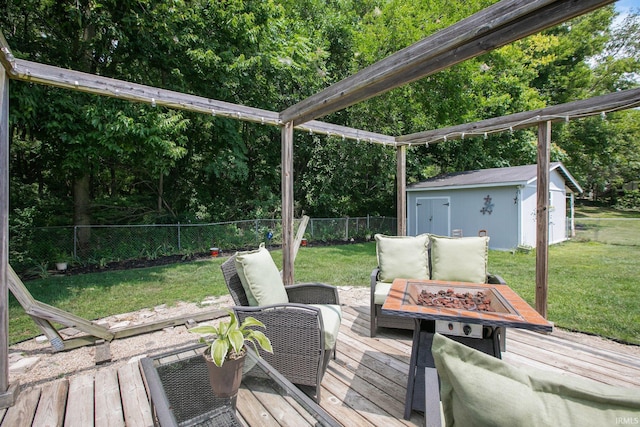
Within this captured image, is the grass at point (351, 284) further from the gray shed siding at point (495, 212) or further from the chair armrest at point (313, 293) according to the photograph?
the chair armrest at point (313, 293)

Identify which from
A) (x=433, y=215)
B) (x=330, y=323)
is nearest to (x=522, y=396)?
(x=330, y=323)

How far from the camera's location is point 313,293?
2.92m

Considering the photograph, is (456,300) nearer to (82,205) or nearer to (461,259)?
(461,259)

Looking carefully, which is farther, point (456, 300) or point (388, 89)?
point (388, 89)

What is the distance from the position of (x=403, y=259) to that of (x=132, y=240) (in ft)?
22.9

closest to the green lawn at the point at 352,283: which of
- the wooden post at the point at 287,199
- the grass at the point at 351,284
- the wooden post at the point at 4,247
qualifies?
the grass at the point at 351,284

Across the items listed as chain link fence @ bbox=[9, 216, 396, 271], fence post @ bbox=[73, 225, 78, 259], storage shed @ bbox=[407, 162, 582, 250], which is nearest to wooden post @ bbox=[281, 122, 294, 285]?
chain link fence @ bbox=[9, 216, 396, 271]

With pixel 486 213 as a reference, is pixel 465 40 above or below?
above

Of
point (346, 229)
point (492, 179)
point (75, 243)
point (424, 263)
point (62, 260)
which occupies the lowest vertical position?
point (62, 260)

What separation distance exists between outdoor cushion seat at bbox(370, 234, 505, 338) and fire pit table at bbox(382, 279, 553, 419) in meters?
0.73

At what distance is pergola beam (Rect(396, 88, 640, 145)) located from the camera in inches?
120

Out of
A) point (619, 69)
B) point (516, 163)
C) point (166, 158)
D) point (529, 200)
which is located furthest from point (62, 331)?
point (619, 69)

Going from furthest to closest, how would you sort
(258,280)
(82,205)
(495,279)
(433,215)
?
(433,215) < (82,205) < (495,279) < (258,280)

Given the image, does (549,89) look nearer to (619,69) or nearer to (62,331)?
(619,69)
